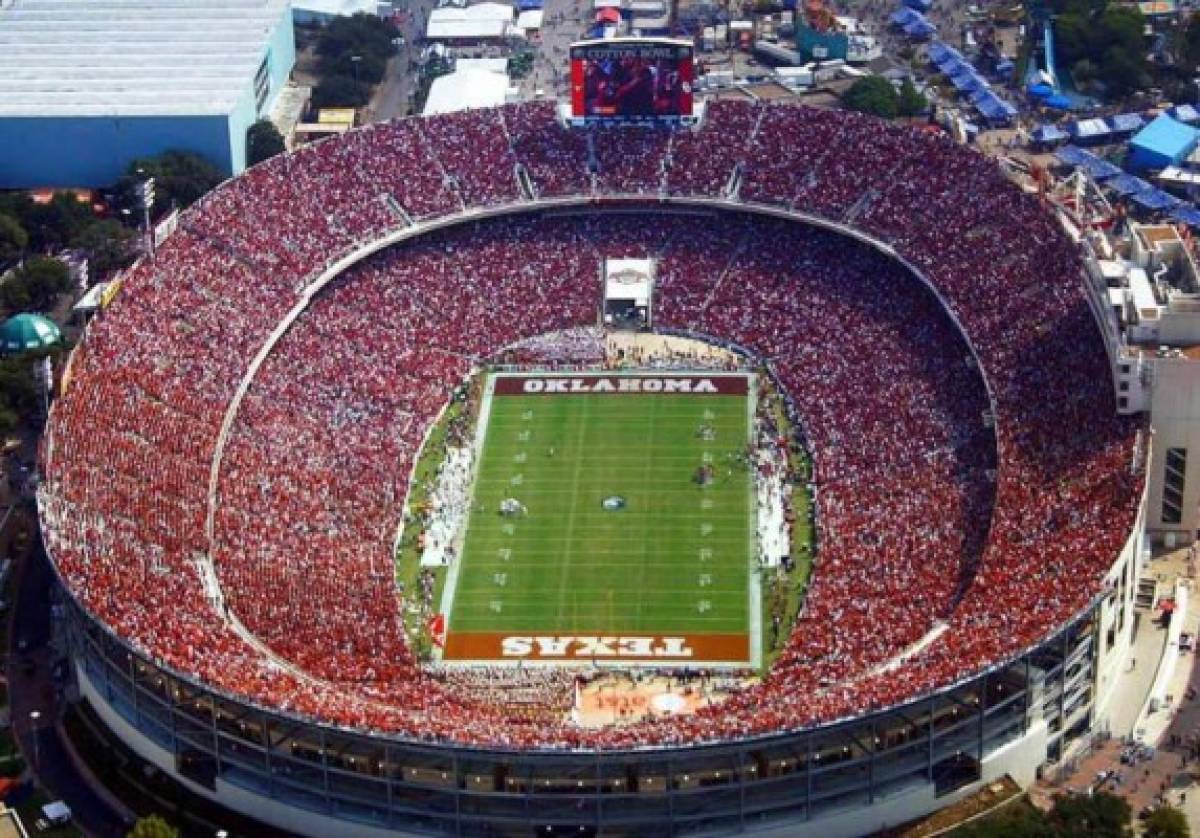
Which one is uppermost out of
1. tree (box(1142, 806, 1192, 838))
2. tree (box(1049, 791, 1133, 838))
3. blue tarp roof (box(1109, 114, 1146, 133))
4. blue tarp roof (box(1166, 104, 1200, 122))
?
tree (box(1049, 791, 1133, 838))

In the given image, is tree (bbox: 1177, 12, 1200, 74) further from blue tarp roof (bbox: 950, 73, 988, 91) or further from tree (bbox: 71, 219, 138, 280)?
tree (bbox: 71, 219, 138, 280)

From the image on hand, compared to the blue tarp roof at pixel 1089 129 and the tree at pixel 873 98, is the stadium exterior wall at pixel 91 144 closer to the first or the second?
the tree at pixel 873 98

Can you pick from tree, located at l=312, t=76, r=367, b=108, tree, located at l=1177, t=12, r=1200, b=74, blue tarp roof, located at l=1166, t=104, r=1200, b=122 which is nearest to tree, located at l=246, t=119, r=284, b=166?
tree, located at l=312, t=76, r=367, b=108

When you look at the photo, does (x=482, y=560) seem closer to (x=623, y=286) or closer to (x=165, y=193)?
(x=623, y=286)

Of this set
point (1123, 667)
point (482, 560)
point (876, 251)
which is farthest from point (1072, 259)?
point (482, 560)

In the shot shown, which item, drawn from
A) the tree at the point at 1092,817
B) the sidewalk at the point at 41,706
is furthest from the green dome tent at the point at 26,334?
the tree at the point at 1092,817

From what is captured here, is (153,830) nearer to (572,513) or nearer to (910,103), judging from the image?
(572,513)
